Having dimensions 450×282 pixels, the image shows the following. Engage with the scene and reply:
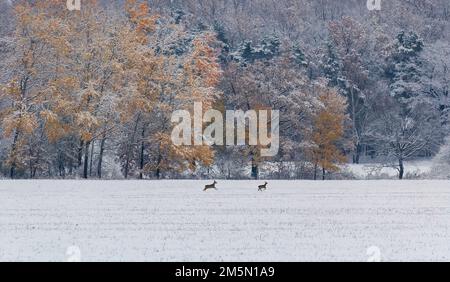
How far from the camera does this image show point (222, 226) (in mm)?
21484

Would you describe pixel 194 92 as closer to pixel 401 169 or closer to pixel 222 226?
pixel 401 169

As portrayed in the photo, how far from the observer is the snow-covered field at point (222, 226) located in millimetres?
17078

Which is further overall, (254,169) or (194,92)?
(254,169)

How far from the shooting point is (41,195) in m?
32.0

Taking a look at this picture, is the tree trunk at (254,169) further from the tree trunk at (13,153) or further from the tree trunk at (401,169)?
the tree trunk at (13,153)

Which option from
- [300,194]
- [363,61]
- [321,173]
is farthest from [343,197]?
[363,61]

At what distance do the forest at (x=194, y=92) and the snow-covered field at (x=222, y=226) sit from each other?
17.0 meters

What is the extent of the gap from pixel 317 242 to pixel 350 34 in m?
55.4

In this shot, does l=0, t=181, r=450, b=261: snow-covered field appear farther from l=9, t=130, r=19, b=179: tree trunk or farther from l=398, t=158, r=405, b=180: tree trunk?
l=398, t=158, r=405, b=180: tree trunk

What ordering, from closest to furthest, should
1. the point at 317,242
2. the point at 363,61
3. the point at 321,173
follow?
the point at 317,242
the point at 321,173
the point at 363,61

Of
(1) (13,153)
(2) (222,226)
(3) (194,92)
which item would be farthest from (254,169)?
(2) (222,226)

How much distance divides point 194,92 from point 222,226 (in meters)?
30.7

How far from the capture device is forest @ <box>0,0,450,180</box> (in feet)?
164
